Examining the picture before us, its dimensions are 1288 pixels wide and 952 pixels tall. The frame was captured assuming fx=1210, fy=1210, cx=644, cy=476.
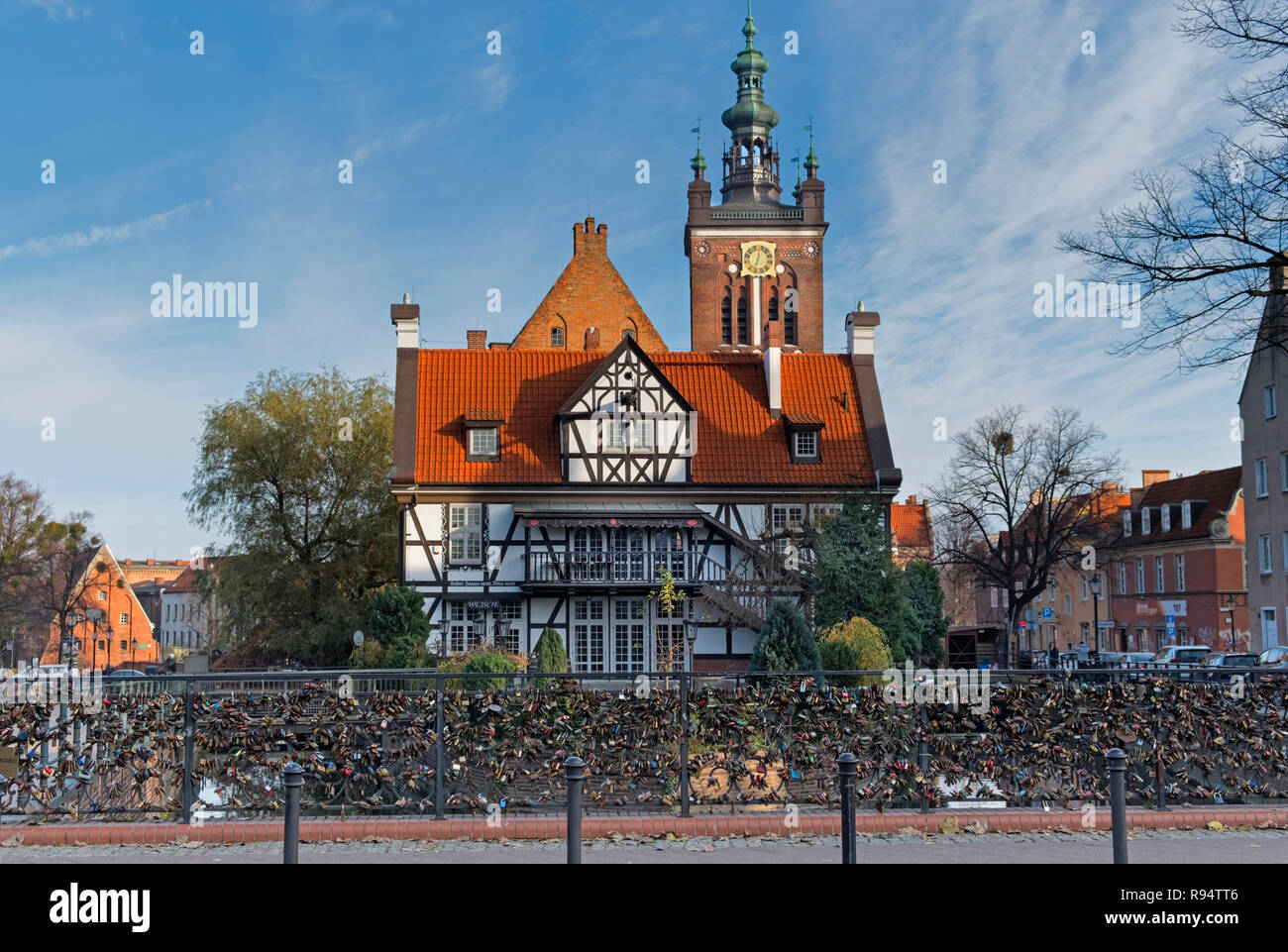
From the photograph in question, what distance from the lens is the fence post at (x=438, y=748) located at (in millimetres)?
11820

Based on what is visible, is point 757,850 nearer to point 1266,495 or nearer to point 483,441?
point 483,441

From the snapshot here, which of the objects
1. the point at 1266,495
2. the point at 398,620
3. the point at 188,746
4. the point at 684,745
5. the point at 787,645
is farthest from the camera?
the point at 1266,495

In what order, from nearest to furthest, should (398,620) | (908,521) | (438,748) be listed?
(438,748) < (398,620) < (908,521)

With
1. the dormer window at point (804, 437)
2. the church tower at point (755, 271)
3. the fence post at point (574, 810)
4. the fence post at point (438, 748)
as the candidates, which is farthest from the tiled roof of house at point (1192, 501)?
the fence post at point (574, 810)

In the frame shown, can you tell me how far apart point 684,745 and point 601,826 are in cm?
121

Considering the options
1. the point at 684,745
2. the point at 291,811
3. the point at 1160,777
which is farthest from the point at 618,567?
the point at 291,811

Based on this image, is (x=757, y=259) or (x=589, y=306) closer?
(x=589, y=306)

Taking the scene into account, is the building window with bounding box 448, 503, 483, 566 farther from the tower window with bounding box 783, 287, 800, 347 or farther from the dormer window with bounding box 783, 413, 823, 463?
the tower window with bounding box 783, 287, 800, 347

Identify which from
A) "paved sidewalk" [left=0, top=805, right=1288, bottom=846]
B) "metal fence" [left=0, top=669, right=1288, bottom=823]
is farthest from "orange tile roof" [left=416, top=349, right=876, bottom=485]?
"paved sidewalk" [left=0, top=805, right=1288, bottom=846]

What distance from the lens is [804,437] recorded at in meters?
41.0

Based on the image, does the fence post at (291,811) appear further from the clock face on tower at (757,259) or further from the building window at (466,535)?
the clock face on tower at (757,259)

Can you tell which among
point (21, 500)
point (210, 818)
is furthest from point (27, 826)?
point (21, 500)
